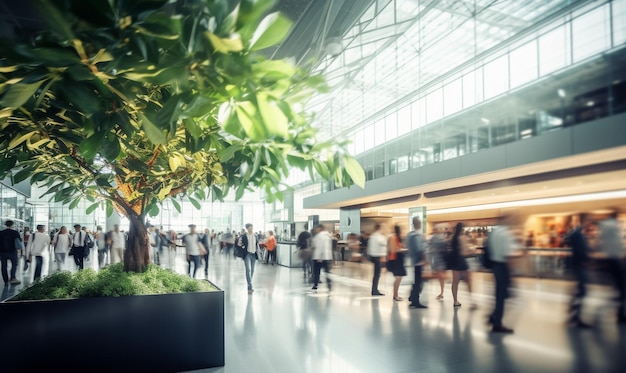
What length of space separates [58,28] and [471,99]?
19714 mm

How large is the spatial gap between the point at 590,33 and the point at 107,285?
50.3 feet

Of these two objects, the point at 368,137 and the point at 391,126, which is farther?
the point at 368,137

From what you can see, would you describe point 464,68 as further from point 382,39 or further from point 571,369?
point 571,369

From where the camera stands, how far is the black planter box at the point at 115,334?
3.43 metres

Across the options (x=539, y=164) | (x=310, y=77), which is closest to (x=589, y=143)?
(x=539, y=164)

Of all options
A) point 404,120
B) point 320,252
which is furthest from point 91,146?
point 404,120

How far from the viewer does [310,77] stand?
891 millimetres

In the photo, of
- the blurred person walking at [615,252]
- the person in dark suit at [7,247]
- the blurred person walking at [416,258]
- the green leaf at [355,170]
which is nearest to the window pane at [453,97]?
the blurred person walking at [416,258]

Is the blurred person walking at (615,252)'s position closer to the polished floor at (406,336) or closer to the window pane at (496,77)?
the polished floor at (406,336)

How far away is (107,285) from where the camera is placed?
3787mm

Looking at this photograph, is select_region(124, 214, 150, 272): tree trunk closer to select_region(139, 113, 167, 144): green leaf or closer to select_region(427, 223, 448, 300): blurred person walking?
select_region(139, 113, 167, 144): green leaf

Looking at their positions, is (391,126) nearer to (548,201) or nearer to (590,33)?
(548,201)

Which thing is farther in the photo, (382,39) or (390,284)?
(382,39)

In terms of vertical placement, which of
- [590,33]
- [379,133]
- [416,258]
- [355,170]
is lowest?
[416,258]
